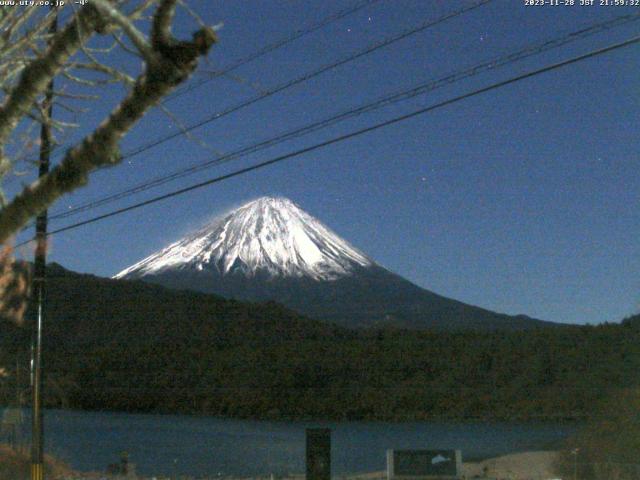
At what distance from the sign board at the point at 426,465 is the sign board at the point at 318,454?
2.02 meters

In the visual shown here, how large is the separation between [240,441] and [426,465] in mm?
12893

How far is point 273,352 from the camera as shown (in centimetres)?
4169

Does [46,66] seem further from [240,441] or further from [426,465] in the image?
[240,441]

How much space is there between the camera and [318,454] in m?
14.9

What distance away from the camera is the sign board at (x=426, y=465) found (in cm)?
1625

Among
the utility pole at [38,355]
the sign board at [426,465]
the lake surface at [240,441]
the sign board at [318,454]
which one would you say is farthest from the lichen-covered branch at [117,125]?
the lake surface at [240,441]

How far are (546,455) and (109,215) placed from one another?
17.5m

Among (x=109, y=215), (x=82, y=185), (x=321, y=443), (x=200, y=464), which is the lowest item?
(x=200, y=464)

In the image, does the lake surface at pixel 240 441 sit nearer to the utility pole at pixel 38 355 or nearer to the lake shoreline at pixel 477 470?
the lake shoreline at pixel 477 470

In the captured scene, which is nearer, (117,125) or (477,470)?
(117,125)

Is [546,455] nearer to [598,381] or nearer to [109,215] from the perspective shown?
[598,381]

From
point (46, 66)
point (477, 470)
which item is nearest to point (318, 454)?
point (477, 470)

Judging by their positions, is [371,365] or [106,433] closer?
[106,433]

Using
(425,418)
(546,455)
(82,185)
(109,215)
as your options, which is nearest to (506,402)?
(425,418)
